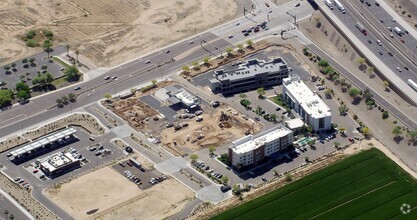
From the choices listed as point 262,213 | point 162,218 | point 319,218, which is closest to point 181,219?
point 162,218

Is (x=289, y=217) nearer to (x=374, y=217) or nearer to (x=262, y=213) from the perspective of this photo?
(x=262, y=213)

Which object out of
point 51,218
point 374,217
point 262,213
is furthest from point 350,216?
point 51,218

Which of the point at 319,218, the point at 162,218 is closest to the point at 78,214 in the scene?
the point at 162,218

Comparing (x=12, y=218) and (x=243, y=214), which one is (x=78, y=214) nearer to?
(x=12, y=218)

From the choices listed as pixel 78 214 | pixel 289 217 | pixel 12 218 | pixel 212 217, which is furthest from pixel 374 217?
pixel 12 218

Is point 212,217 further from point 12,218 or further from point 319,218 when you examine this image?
point 12,218

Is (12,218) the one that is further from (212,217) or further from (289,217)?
(289,217)
